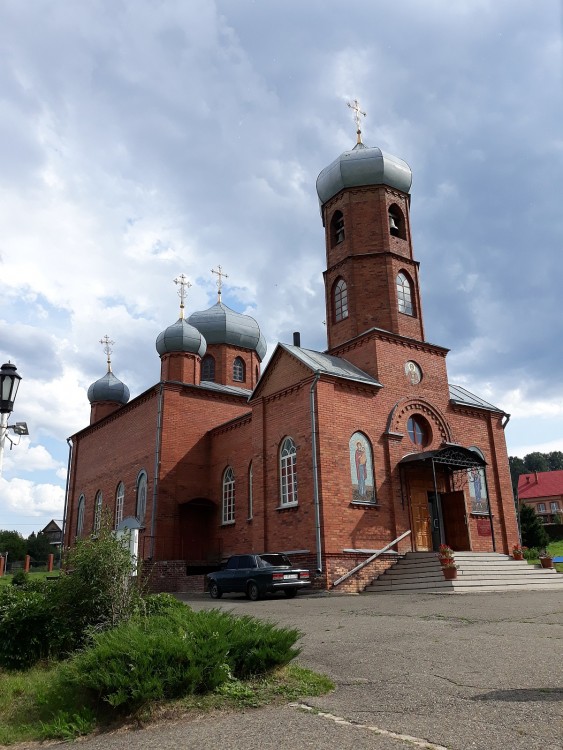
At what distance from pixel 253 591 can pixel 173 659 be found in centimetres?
1015

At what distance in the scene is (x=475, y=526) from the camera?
64.5 ft

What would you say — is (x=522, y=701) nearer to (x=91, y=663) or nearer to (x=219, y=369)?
(x=91, y=663)

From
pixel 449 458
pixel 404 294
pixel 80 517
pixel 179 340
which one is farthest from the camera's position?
pixel 80 517

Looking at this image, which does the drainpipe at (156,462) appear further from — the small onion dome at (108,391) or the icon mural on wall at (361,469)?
the small onion dome at (108,391)

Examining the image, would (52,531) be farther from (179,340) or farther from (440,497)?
(440,497)

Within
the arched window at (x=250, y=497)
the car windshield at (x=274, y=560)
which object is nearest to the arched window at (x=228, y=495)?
the arched window at (x=250, y=497)

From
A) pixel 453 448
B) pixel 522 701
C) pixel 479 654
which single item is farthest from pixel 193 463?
pixel 522 701

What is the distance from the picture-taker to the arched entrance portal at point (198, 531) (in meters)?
21.9

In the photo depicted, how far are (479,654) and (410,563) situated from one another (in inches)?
431

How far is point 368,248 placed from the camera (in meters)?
21.4

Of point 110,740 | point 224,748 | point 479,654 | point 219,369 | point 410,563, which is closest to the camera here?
point 224,748

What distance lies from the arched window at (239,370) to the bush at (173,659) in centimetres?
2391

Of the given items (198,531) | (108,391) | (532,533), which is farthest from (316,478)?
(532,533)

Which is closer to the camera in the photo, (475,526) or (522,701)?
(522,701)
